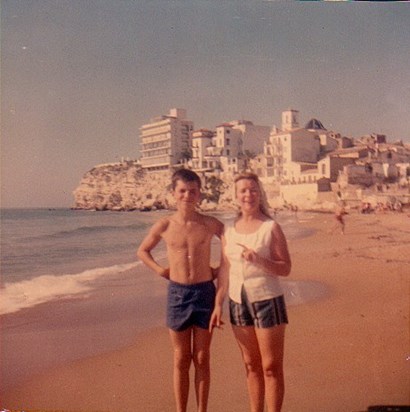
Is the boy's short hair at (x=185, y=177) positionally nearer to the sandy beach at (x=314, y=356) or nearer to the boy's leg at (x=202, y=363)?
the sandy beach at (x=314, y=356)

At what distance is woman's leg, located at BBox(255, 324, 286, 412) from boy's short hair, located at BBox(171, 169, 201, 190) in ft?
2.39

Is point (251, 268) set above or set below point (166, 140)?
below

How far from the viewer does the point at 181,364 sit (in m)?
2.26

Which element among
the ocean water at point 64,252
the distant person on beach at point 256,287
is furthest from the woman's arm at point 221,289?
the ocean water at point 64,252

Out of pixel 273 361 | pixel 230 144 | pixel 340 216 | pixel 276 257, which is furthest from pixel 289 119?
pixel 273 361

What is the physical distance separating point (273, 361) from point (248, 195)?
742mm

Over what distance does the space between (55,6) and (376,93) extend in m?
1.66

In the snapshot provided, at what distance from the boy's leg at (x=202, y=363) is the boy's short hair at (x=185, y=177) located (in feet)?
2.18

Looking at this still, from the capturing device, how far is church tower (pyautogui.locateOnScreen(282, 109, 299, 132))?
7.86ft

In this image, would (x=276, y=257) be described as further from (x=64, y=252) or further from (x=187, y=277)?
(x=64, y=252)

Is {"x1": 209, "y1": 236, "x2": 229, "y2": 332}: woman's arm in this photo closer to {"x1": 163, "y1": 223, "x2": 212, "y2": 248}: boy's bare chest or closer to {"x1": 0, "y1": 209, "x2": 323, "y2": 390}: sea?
{"x1": 163, "y1": 223, "x2": 212, "y2": 248}: boy's bare chest

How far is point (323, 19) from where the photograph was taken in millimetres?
2414

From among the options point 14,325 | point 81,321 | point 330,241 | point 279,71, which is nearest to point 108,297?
point 81,321

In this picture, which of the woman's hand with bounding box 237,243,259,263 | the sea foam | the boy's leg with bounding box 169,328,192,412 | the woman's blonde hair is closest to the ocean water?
the sea foam
